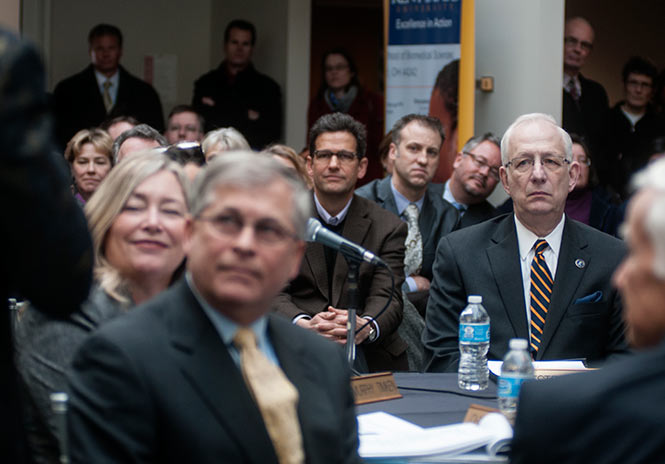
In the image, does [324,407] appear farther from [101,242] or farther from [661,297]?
[101,242]

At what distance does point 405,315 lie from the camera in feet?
15.0

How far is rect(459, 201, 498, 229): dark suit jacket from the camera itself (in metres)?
5.76

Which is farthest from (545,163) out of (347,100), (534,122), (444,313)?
(347,100)

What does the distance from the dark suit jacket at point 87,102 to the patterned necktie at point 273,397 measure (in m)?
6.12

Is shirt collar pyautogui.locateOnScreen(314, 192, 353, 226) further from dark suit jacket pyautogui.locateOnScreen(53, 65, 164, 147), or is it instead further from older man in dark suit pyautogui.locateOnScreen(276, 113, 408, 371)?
dark suit jacket pyautogui.locateOnScreen(53, 65, 164, 147)

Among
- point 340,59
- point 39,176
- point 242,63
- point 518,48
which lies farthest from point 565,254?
point 242,63

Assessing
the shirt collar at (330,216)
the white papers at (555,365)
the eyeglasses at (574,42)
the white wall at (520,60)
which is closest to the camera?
the white papers at (555,365)

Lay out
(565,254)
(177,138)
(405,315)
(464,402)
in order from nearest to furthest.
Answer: (464,402) < (565,254) < (405,315) < (177,138)

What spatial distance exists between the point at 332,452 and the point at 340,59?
19.8ft

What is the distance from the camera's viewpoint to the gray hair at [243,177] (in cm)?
191

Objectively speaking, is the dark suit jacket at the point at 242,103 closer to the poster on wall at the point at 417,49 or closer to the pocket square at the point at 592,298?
the poster on wall at the point at 417,49

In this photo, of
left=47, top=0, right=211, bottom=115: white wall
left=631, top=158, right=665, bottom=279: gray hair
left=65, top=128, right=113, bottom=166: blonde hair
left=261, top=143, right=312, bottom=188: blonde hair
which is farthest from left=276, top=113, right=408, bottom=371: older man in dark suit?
left=47, top=0, right=211, bottom=115: white wall

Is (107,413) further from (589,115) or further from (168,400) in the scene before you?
(589,115)

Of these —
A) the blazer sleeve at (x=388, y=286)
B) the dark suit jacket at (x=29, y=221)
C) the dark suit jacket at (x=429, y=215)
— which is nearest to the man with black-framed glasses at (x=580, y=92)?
the dark suit jacket at (x=429, y=215)
